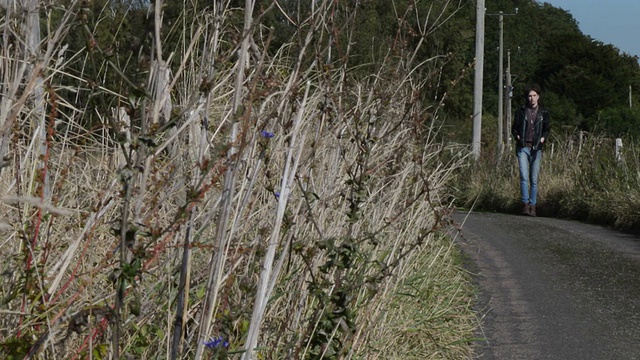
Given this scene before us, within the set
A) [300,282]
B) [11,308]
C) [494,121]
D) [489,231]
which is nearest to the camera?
[11,308]

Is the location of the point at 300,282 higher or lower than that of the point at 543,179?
higher

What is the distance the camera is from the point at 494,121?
71.8 meters

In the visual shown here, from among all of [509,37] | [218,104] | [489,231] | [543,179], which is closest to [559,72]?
[509,37]

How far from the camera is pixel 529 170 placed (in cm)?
1492

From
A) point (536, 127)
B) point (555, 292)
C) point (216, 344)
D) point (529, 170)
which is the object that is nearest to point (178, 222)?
point (216, 344)

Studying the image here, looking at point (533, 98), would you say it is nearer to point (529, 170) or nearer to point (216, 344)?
point (529, 170)

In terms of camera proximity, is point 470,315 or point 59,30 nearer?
point 59,30

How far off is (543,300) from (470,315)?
1.05 m

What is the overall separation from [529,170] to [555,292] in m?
7.78

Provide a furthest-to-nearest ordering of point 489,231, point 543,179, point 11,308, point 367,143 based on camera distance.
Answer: point 543,179 < point 489,231 < point 367,143 < point 11,308

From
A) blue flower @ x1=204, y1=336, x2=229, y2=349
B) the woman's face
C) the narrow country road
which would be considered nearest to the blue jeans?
the woman's face

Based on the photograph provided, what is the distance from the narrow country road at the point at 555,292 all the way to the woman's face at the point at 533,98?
326 cm

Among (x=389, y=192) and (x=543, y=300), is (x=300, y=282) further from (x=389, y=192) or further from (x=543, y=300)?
(x=543, y=300)

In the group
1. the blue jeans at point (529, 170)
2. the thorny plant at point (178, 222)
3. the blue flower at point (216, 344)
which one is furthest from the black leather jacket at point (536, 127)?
the blue flower at point (216, 344)
